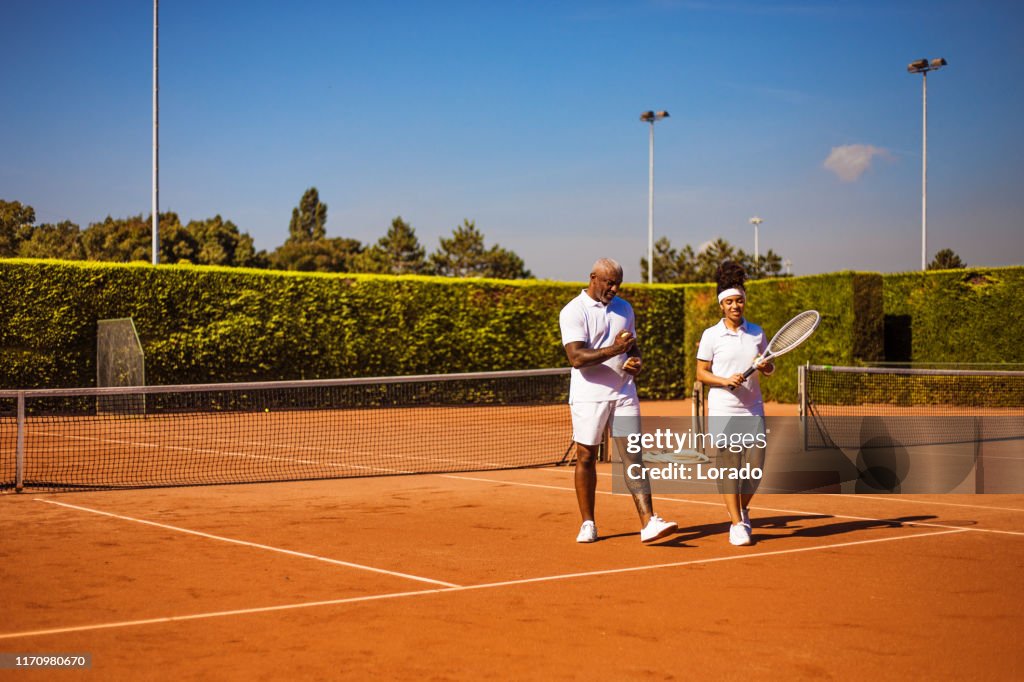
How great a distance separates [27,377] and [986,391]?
755 inches

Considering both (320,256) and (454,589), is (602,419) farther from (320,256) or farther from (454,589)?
(320,256)

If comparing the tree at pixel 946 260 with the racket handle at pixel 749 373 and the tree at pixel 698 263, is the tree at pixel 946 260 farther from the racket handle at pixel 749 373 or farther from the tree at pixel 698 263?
the racket handle at pixel 749 373

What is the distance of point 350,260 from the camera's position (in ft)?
268

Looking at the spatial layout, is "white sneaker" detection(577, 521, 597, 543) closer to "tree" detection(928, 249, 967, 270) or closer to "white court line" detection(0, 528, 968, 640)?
"white court line" detection(0, 528, 968, 640)

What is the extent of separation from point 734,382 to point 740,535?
3.32 ft

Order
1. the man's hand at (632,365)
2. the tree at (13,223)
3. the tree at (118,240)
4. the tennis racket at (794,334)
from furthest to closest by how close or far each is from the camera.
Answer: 1. the tree at (118,240)
2. the tree at (13,223)
3. the tennis racket at (794,334)
4. the man's hand at (632,365)

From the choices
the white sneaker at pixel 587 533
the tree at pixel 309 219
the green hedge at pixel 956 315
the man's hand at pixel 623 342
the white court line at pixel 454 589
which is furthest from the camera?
the tree at pixel 309 219

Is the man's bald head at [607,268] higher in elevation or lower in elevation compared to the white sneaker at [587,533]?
higher

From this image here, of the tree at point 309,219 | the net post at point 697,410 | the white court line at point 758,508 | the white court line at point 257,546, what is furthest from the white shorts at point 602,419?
the tree at point 309,219

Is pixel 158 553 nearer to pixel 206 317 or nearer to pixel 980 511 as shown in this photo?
pixel 980 511

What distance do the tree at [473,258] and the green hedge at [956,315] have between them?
47452 millimetres

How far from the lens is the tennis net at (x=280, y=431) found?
1151cm

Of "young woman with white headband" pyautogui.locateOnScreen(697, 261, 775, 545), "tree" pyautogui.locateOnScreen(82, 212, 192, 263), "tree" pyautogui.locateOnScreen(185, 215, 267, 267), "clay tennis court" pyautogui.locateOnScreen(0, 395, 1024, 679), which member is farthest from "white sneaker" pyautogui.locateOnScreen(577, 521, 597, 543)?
"tree" pyautogui.locateOnScreen(185, 215, 267, 267)

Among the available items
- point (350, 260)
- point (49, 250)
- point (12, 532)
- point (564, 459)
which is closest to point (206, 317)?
point (564, 459)
